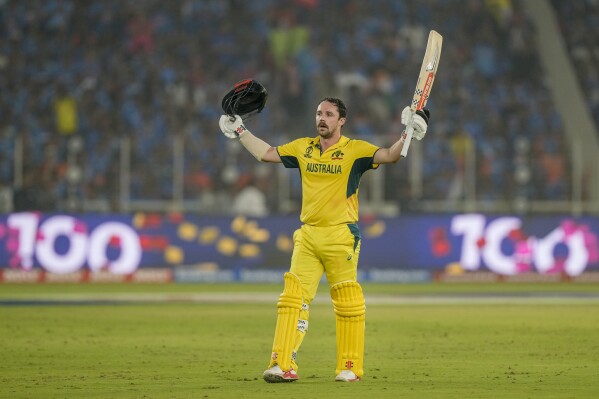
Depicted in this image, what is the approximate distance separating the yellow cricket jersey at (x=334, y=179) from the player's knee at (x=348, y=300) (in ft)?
1.63

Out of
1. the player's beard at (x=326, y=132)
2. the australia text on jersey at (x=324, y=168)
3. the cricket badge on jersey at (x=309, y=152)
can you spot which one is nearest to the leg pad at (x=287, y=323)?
the australia text on jersey at (x=324, y=168)

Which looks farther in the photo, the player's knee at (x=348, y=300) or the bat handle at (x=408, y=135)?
the player's knee at (x=348, y=300)

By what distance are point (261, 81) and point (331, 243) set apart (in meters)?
18.1

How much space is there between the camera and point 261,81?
2731 cm

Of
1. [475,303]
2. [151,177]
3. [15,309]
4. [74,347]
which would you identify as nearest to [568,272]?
[475,303]

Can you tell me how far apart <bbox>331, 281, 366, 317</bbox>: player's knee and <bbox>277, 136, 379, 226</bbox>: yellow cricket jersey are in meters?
0.50

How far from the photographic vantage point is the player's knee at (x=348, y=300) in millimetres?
9453

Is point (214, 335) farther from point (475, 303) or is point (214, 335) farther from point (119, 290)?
point (119, 290)

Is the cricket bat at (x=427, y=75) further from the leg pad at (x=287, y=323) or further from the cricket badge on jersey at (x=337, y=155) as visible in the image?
the leg pad at (x=287, y=323)

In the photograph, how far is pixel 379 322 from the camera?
1550cm

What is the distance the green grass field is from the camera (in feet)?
29.8

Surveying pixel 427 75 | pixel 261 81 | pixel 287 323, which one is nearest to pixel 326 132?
pixel 427 75

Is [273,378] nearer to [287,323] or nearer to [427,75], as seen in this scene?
[287,323]

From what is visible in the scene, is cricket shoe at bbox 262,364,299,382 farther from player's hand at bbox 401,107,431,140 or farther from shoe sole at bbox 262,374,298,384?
player's hand at bbox 401,107,431,140
